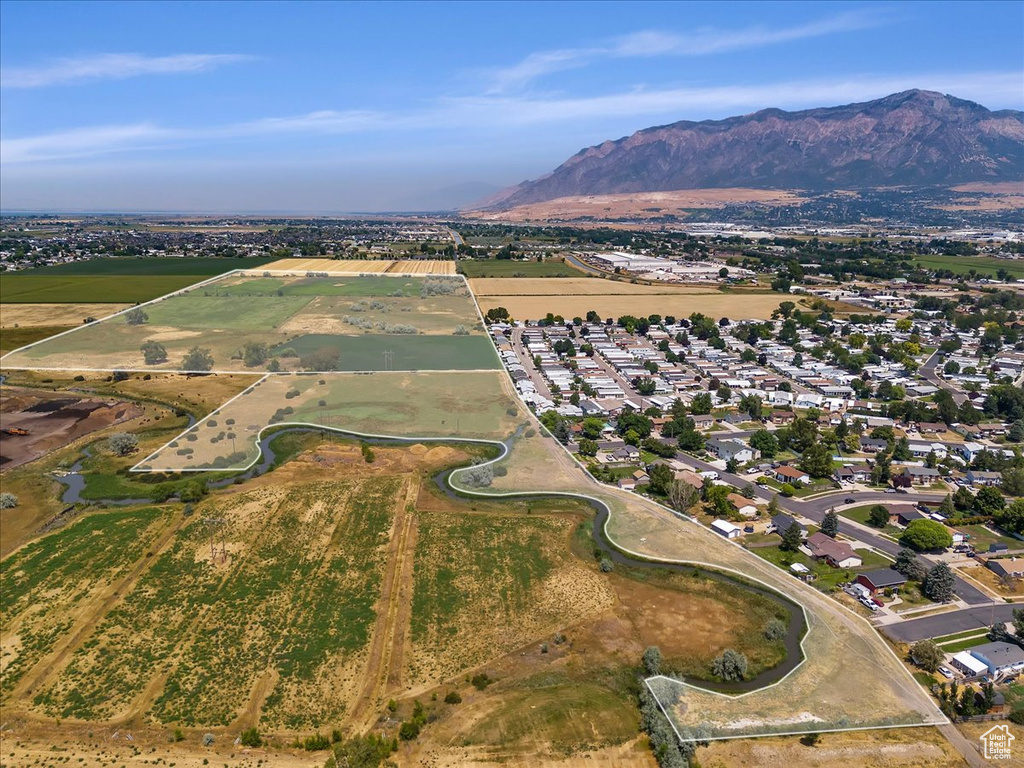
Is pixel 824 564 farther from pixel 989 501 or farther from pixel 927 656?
pixel 989 501

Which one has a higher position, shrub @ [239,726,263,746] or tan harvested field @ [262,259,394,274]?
tan harvested field @ [262,259,394,274]

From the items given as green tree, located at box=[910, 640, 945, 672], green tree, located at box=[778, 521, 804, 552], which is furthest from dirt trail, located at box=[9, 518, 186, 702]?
green tree, located at box=[910, 640, 945, 672]

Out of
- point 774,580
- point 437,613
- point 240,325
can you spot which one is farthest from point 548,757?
point 240,325

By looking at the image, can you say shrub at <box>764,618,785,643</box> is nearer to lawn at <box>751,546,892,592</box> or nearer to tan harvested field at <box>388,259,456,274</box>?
lawn at <box>751,546,892,592</box>

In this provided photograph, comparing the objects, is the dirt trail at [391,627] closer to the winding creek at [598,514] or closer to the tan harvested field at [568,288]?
the winding creek at [598,514]

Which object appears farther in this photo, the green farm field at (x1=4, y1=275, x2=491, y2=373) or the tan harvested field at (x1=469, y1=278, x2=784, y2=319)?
the tan harvested field at (x1=469, y1=278, x2=784, y2=319)

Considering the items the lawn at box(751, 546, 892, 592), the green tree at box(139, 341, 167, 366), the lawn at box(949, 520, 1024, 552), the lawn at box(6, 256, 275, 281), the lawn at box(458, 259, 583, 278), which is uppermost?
the lawn at box(6, 256, 275, 281)

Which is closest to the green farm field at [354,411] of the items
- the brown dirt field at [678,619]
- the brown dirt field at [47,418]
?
the brown dirt field at [47,418]

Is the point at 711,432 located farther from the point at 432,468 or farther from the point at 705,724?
the point at 705,724
